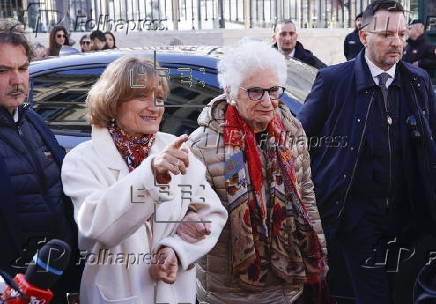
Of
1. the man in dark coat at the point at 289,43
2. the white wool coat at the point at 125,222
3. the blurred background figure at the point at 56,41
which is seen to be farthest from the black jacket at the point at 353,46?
the white wool coat at the point at 125,222

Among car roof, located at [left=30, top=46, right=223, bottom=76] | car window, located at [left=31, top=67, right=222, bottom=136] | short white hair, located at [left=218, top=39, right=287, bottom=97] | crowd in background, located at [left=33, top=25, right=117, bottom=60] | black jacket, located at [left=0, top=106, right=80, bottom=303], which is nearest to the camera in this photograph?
black jacket, located at [left=0, top=106, right=80, bottom=303]

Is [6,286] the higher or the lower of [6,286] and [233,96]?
the lower

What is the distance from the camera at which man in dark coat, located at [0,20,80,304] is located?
2.68 meters

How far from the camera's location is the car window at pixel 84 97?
15.6 feet

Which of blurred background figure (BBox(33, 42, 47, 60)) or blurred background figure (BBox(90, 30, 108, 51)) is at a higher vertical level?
blurred background figure (BBox(33, 42, 47, 60))

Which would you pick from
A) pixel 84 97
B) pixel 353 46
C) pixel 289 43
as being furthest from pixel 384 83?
pixel 353 46

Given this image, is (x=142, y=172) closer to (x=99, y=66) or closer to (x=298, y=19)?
(x=99, y=66)

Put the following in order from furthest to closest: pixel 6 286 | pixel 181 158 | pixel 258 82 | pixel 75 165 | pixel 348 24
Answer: pixel 348 24 < pixel 258 82 < pixel 75 165 < pixel 181 158 < pixel 6 286

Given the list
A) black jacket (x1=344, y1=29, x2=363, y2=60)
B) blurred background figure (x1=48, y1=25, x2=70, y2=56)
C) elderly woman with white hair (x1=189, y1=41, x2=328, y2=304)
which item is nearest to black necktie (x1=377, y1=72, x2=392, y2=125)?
elderly woman with white hair (x1=189, y1=41, x2=328, y2=304)

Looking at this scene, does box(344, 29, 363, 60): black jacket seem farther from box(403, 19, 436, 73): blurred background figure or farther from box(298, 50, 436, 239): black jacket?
box(298, 50, 436, 239): black jacket

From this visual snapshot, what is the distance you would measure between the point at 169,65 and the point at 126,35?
875 cm

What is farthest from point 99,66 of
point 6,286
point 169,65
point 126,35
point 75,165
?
point 126,35

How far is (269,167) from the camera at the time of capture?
322 cm

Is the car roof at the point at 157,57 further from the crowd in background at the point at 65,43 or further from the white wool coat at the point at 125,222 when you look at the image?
the crowd in background at the point at 65,43
